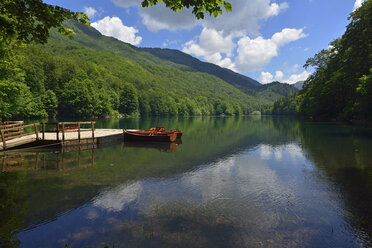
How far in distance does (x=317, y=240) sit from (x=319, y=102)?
258 ft

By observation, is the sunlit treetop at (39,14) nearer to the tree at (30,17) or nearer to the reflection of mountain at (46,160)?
the tree at (30,17)

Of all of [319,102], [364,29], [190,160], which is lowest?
[190,160]

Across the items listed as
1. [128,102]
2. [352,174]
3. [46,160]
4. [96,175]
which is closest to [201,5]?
[96,175]

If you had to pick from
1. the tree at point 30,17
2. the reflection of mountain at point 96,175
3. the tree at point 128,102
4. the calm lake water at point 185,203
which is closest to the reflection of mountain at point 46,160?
the calm lake water at point 185,203

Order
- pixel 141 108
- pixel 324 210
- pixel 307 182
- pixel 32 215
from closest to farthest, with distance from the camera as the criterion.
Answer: pixel 32 215 → pixel 324 210 → pixel 307 182 → pixel 141 108

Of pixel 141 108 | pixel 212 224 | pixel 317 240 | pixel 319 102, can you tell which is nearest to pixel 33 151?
pixel 212 224

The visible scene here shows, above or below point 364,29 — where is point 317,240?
below

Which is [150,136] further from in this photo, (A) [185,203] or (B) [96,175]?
(A) [185,203]

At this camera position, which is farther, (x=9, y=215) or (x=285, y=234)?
(x=9, y=215)

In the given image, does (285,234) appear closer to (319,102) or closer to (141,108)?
(319,102)

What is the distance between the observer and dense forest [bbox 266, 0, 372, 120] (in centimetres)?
4979

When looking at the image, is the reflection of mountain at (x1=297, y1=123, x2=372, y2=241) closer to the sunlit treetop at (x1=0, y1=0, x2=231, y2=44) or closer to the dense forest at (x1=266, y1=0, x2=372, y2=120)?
the sunlit treetop at (x1=0, y1=0, x2=231, y2=44)

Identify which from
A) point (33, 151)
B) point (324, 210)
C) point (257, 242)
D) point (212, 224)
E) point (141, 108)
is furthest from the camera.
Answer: point (141, 108)

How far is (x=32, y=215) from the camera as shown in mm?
9023
